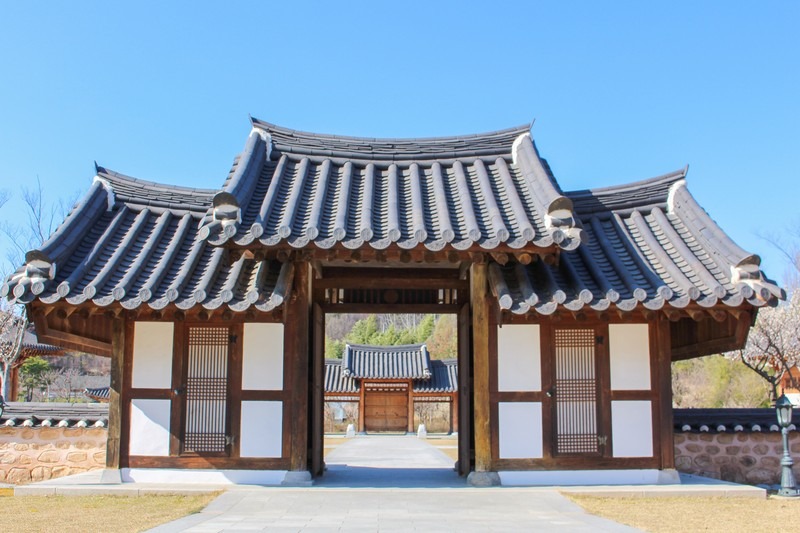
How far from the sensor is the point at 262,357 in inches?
356

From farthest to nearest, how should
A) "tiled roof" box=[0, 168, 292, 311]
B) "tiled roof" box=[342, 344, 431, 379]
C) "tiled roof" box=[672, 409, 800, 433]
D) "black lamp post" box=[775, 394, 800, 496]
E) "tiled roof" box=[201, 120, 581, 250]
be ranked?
"tiled roof" box=[342, 344, 431, 379]
"tiled roof" box=[672, 409, 800, 433]
"black lamp post" box=[775, 394, 800, 496]
"tiled roof" box=[0, 168, 292, 311]
"tiled roof" box=[201, 120, 581, 250]

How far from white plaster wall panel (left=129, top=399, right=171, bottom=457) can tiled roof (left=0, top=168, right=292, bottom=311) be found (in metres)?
1.56

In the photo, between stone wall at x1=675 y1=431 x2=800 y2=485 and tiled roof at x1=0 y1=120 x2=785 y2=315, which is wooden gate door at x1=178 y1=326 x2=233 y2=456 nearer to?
tiled roof at x1=0 y1=120 x2=785 y2=315

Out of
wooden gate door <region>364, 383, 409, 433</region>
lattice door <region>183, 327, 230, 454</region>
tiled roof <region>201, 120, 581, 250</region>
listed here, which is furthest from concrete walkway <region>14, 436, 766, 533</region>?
wooden gate door <region>364, 383, 409, 433</region>

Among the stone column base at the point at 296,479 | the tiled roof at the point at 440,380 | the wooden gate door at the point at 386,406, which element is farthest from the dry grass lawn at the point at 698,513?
the wooden gate door at the point at 386,406

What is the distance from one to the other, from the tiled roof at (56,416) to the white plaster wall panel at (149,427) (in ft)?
8.48

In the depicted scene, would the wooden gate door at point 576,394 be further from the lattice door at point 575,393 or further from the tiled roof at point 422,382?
the tiled roof at point 422,382

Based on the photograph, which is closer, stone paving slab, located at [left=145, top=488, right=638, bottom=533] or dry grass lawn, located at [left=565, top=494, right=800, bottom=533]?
stone paving slab, located at [left=145, top=488, right=638, bottom=533]

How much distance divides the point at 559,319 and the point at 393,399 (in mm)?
26772

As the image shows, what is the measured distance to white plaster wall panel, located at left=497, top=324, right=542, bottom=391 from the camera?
9.02 meters

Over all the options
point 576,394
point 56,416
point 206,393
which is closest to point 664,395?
point 576,394

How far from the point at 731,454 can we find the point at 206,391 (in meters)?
7.95

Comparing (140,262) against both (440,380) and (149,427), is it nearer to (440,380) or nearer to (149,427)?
(149,427)

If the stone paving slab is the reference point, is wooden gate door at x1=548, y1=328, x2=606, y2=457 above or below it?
above
